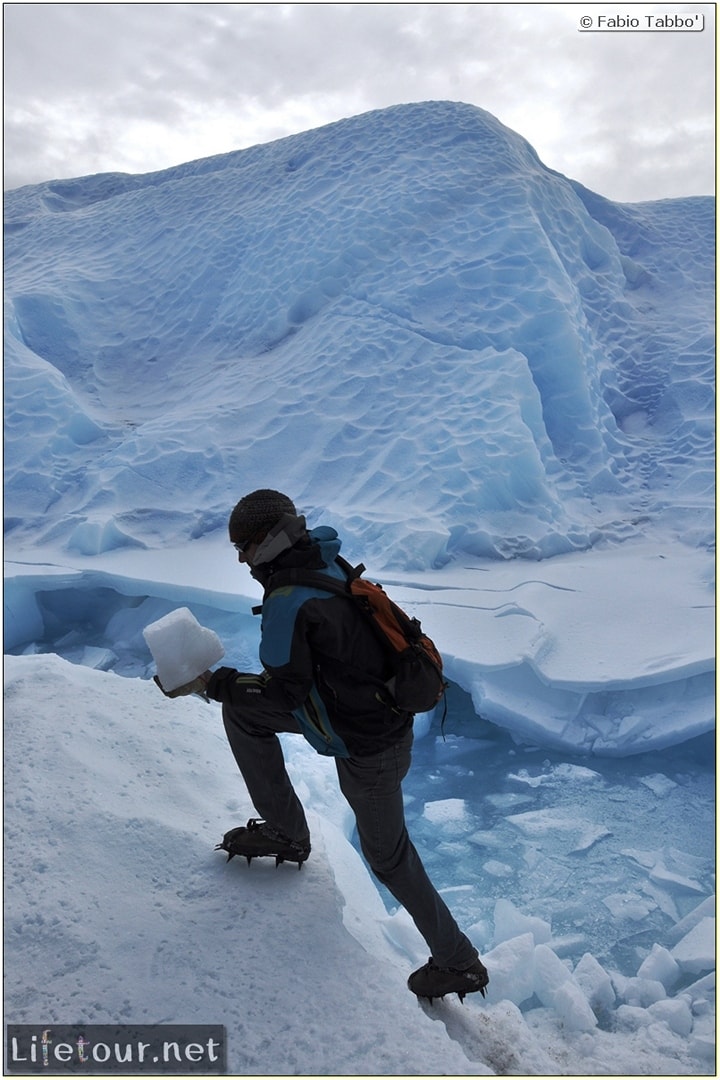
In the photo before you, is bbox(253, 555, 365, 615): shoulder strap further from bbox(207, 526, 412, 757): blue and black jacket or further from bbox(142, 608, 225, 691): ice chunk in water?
bbox(142, 608, 225, 691): ice chunk in water

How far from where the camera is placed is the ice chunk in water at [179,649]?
1.85 metres

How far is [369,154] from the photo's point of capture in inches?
357

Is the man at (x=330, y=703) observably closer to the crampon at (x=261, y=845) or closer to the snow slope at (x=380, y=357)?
the crampon at (x=261, y=845)

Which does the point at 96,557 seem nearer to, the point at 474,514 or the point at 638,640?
the point at 474,514

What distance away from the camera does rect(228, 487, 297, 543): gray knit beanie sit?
172cm

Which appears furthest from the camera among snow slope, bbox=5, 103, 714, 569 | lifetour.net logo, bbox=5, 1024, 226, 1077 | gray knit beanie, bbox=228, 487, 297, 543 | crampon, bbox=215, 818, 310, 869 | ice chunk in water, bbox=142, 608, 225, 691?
snow slope, bbox=5, 103, 714, 569

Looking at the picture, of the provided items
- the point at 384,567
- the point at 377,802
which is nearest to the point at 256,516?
the point at 377,802

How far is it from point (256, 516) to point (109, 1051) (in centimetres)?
121

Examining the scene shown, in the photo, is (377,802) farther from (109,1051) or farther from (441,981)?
(109,1051)

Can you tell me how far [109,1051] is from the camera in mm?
1584

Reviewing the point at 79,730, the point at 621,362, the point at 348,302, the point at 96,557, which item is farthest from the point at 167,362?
the point at 79,730

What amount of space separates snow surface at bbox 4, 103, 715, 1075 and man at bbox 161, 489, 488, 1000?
0.20 metres

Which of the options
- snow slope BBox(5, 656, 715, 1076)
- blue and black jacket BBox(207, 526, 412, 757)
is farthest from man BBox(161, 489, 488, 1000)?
snow slope BBox(5, 656, 715, 1076)

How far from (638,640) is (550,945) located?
2.10 m
